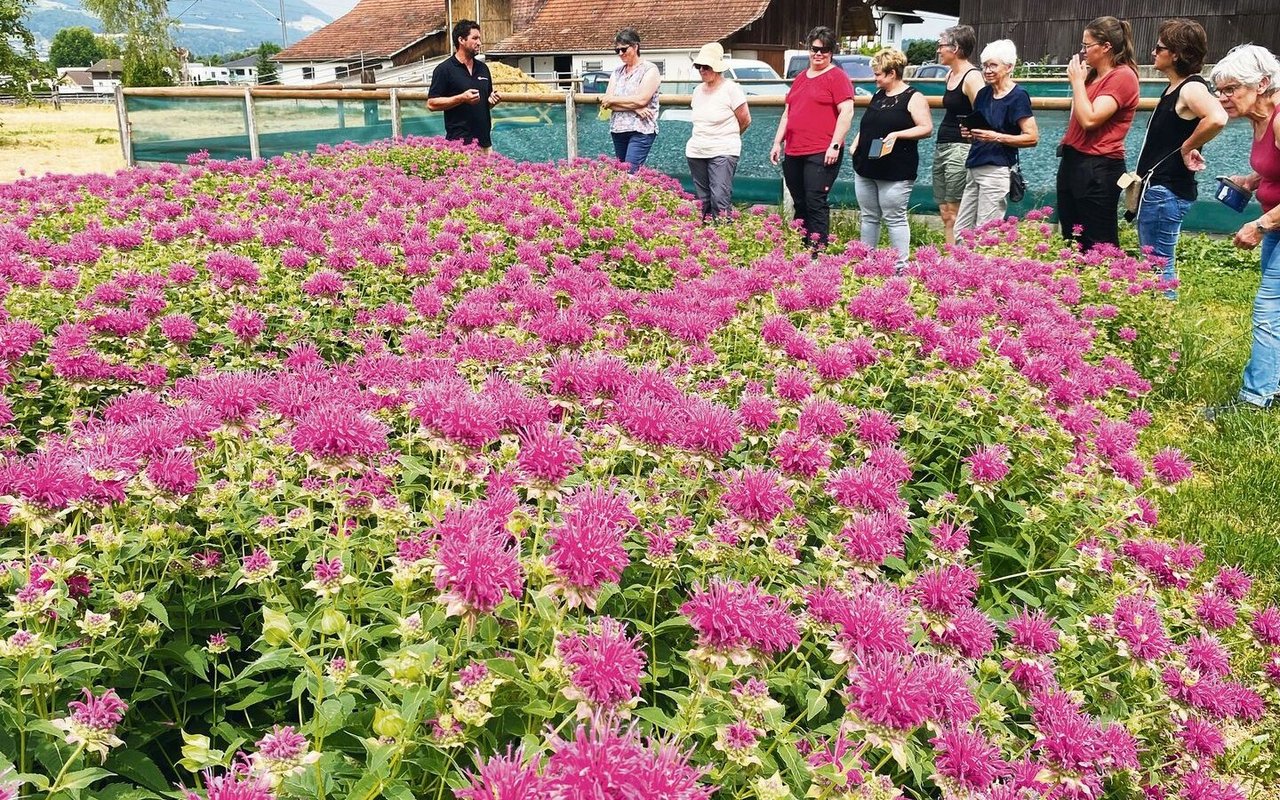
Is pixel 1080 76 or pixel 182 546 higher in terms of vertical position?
pixel 1080 76

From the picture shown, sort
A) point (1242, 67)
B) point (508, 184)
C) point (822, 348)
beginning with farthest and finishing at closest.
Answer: point (508, 184)
point (1242, 67)
point (822, 348)

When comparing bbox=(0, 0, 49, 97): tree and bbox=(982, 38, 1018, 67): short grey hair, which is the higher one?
bbox=(0, 0, 49, 97): tree

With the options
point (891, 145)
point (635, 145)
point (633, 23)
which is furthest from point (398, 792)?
point (633, 23)

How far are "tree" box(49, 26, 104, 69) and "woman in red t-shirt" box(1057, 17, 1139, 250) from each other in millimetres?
198803

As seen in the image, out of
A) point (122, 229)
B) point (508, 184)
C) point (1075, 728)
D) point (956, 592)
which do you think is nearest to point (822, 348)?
point (956, 592)

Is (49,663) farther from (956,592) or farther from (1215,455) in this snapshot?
(1215,455)

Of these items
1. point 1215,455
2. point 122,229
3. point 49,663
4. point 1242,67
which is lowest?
point 1215,455

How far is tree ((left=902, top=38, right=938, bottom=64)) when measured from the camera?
2692 inches

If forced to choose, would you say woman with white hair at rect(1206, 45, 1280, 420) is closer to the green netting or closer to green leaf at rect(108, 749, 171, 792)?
the green netting

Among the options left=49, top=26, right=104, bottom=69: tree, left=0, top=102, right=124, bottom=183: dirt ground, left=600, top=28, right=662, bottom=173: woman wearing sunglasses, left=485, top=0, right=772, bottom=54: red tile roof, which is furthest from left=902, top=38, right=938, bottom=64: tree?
left=49, top=26, right=104, bottom=69: tree

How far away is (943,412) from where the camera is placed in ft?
12.1

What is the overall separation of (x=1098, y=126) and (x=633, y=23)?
4267cm

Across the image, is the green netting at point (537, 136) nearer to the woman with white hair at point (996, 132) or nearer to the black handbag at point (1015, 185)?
the black handbag at point (1015, 185)

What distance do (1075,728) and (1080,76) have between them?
5.78m
